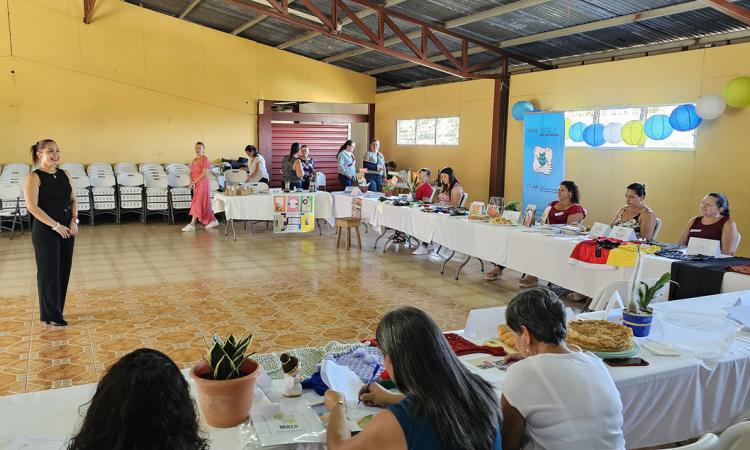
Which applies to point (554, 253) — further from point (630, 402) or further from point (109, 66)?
point (109, 66)

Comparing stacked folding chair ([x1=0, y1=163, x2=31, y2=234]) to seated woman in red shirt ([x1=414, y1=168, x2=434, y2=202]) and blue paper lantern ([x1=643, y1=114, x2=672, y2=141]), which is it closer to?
seated woman in red shirt ([x1=414, y1=168, x2=434, y2=202])

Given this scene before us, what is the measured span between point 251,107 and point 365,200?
204 inches

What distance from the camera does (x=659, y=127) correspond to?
6.94 meters

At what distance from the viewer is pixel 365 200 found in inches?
328

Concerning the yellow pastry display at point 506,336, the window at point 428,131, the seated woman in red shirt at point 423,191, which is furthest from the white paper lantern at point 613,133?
the yellow pastry display at point 506,336

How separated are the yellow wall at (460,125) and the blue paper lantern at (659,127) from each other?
3884 millimetres

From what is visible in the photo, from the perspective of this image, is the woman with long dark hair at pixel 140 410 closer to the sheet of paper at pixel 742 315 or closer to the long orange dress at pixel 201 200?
the sheet of paper at pixel 742 315

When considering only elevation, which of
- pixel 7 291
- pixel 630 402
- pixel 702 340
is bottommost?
pixel 7 291

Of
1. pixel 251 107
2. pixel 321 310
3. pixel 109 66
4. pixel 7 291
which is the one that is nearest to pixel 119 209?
pixel 109 66

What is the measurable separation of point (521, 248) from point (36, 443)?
180 inches

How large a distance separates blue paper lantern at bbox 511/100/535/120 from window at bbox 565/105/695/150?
0.62m

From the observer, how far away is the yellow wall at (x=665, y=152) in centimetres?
679

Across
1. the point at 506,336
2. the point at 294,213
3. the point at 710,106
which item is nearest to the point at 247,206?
the point at 294,213

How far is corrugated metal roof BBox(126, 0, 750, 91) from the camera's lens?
7043mm
